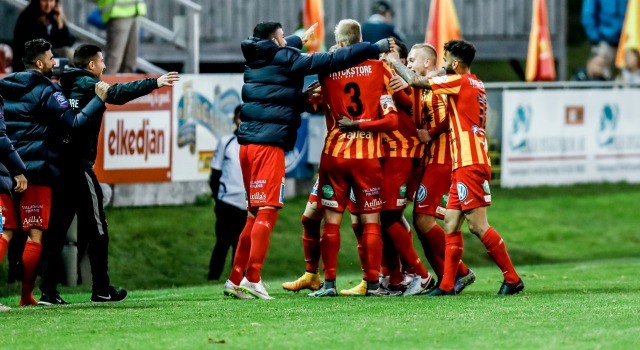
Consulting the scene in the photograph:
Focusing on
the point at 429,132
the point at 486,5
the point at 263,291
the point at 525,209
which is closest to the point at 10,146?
the point at 263,291

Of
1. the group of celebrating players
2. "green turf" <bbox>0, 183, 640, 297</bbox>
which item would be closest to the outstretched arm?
the group of celebrating players

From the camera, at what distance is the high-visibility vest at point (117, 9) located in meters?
22.6

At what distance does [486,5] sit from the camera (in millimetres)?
33406

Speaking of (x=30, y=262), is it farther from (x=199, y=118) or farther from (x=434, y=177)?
(x=199, y=118)

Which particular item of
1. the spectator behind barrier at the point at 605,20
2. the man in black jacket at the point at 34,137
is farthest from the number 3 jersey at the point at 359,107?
the spectator behind barrier at the point at 605,20

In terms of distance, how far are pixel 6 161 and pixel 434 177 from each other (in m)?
3.82

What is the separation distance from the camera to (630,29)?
31109 mm

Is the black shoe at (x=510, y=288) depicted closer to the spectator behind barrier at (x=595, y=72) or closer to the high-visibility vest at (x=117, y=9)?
the high-visibility vest at (x=117, y=9)

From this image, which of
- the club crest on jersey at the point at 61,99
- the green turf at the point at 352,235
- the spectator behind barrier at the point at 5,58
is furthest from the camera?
the spectator behind barrier at the point at 5,58

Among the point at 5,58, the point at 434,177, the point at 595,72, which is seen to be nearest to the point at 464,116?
the point at 434,177

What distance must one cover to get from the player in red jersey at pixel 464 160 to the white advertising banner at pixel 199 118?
722 cm

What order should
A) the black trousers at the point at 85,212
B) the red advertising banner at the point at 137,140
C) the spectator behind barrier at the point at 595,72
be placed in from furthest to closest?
the spectator behind barrier at the point at 595,72 < the red advertising banner at the point at 137,140 < the black trousers at the point at 85,212

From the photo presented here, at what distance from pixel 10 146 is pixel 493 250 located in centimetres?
414

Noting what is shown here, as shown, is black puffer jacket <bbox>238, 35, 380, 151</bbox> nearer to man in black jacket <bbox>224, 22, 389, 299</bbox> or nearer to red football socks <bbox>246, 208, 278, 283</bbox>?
man in black jacket <bbox>224, 22, 389, 299</bbox>
